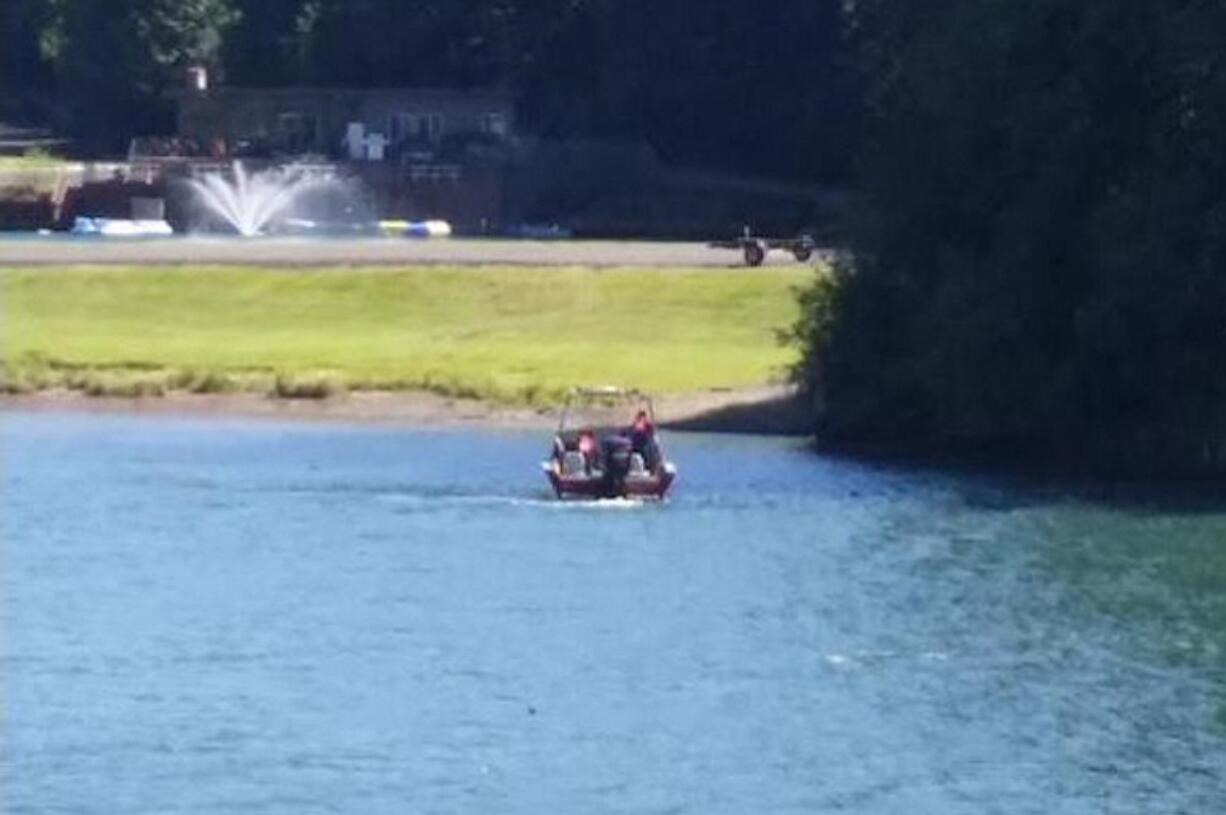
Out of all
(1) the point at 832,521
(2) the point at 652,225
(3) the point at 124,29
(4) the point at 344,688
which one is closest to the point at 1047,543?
(1) the point at 832,521

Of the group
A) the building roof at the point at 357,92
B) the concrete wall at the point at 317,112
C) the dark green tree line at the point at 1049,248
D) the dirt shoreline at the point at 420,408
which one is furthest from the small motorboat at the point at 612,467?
the building roof at the point at 357,92

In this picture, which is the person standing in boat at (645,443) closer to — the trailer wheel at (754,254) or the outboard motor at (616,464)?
the outboard motor at (616,464)

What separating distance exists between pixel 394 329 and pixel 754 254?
1067 cm

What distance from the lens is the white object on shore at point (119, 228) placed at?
4781 inches

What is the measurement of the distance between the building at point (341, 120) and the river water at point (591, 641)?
66.9 meters

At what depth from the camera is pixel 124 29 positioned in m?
144

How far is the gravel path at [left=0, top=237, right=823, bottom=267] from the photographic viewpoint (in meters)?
91.3

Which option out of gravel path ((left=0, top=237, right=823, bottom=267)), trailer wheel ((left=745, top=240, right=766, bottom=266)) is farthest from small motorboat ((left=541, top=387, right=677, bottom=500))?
trailer wheel ((left=745, top=240, right=766, bottom=266))

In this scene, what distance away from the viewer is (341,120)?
137250 millimetres

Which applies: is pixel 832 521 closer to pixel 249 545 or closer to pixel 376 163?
pixel 249 545

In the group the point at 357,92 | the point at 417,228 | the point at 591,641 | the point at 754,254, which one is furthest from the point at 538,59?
the point at 591,641

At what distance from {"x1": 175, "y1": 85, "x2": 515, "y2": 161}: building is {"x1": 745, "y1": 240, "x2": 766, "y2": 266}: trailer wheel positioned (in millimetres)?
38840

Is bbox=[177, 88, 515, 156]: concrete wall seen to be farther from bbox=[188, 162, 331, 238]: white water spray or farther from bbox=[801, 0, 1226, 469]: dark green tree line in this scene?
bbox=[801, 0, 1226, 469]: dark green tree line

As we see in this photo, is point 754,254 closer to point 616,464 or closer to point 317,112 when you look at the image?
point 616,464
